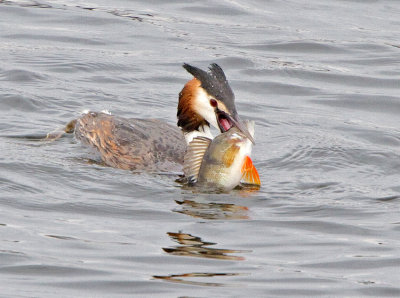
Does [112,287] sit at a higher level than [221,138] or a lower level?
lower

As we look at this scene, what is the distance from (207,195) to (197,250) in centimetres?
151

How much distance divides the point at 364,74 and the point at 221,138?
236 inches

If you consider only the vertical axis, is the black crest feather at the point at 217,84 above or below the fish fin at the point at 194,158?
above

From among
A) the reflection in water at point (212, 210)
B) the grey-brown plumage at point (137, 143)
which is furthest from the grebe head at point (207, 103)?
the reflection in water at point (212, 210)

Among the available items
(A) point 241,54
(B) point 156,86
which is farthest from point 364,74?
(B) point 156,86

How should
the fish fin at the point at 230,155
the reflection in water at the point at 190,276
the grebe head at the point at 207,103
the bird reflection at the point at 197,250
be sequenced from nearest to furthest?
1. the reflection in water at the point at 190,276
2. the bird reflection at the point at 197,250
3. the fish fin at the point at 230,155
4. the grebe head at the point at 207,103

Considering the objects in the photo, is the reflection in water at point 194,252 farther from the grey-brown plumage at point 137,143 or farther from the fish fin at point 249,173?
the grey-brown plumage at point 137,143

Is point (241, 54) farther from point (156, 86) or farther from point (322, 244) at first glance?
point (322, 244)

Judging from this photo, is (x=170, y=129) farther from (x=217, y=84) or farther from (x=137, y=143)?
(x=217, y=84)

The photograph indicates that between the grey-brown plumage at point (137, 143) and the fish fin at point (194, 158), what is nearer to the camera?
the fish fin at point (194, 158)

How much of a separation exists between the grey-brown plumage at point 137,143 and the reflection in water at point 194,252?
2121 mm

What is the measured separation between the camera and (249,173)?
8859 millimetres

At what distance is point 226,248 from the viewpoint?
733 cm

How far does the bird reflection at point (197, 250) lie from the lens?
23.5 feet
